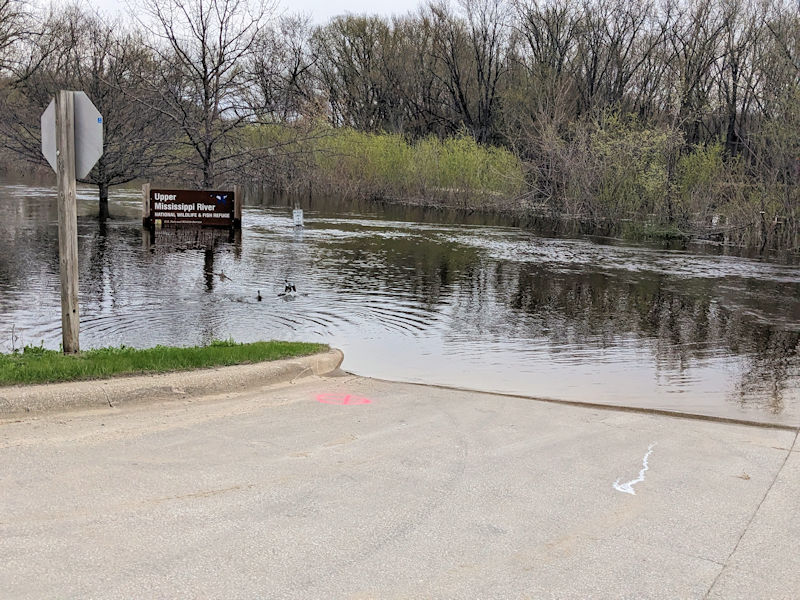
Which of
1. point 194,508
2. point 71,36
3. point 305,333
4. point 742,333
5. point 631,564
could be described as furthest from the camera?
point 71,36

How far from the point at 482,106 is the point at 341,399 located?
200 ft

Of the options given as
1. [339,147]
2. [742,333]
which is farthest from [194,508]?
[339,147]

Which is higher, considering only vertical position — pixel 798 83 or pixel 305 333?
pixel 798 83

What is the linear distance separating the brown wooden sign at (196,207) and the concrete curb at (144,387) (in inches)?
819

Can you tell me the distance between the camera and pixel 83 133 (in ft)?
23.3

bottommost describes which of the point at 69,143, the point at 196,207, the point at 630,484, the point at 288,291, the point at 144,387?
the point at 630,484

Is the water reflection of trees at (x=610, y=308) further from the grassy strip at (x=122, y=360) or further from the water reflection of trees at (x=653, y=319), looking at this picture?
the grassy strip at (x=122, y=360)

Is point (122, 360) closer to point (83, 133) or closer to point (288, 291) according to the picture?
point (83, 133)

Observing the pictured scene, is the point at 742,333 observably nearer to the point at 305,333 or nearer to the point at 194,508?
the point at 305,333

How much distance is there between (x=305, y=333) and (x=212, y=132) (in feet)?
52.9

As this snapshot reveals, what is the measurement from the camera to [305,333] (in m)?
11.7

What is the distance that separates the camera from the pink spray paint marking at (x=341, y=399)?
6.92 meters

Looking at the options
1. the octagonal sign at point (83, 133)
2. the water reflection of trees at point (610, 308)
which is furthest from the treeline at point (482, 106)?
the octagonal sign at point (83, 133)

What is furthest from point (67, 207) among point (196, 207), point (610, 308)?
point (196, 207)
